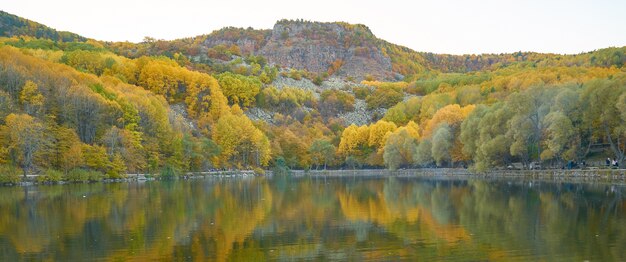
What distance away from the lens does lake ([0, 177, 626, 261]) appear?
17375mm

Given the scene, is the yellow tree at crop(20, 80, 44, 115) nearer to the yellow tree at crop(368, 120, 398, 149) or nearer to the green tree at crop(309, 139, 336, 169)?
the green tree at crop(309, 139, 336, 169)

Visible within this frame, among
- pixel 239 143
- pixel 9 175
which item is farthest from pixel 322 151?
pixel 9 175

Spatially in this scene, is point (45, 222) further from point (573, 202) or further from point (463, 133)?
point (463, 133)

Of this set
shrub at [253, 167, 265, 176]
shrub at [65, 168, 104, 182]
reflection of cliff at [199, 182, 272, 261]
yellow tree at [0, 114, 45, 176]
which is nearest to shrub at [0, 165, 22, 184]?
yellow tree at [0, 114, 45, 176]

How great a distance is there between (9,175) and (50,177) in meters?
4.75

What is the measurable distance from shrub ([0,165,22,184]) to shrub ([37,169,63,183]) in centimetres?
257

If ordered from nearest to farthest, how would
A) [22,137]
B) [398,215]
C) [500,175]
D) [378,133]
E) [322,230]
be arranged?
[322,230], [398,215], [22,137], [500,175], [378,133]

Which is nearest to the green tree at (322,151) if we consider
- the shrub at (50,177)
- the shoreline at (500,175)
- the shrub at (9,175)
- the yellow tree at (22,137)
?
the shoreline at (500,175)

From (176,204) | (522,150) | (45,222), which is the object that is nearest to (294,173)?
(522,150)

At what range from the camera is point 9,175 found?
55.0m

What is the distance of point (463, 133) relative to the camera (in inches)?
2886

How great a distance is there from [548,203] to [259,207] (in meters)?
15.7

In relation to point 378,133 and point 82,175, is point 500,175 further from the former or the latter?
point 378,133

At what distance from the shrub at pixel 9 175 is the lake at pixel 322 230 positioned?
22837 millimetres
